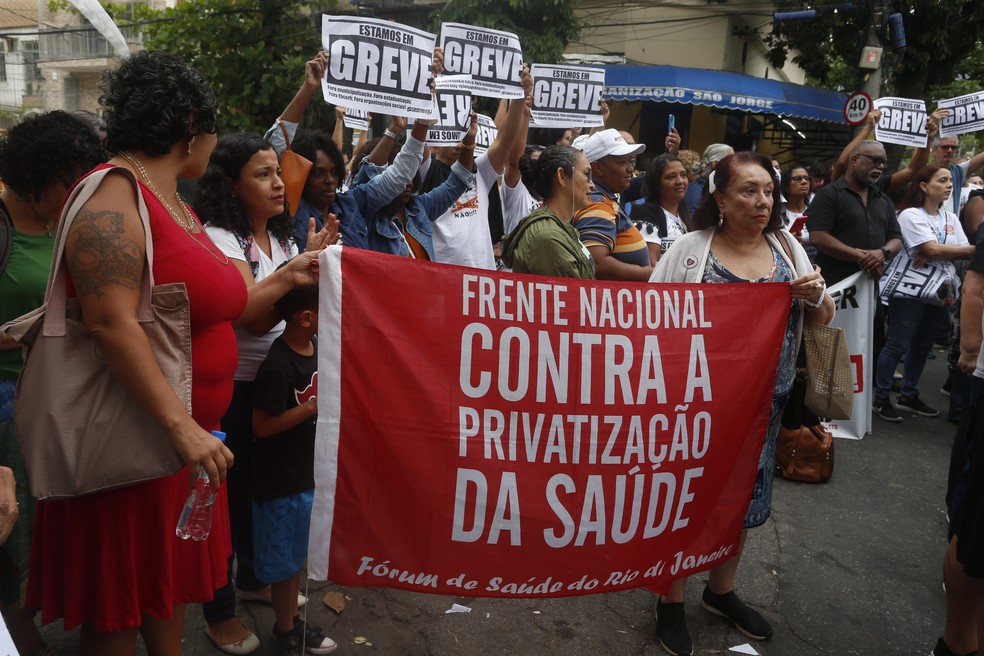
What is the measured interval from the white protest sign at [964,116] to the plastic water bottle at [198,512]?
25.9 ft

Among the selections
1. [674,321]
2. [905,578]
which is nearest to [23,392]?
[674,321]

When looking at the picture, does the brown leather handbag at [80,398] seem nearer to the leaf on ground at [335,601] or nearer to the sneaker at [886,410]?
the leaf on ground at [335,601]

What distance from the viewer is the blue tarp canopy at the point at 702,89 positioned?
1580 cm

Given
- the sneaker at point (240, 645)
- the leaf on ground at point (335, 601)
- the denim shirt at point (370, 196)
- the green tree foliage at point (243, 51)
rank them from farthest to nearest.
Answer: the green tree foliage at point (243, 51)
the denim shirt at point (370, 196)
the leaf on ground at point (335, 601)
the sneaker at point (240, 645)

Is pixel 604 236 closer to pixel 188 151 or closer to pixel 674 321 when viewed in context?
pixel 674 321

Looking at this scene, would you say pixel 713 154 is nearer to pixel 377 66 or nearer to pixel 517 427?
pixel 377 66

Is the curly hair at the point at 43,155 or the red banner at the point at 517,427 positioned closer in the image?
the red banner at the point at 517,427

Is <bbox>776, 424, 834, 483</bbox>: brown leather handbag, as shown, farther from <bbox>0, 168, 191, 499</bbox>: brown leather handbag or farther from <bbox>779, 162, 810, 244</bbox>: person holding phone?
<bbox>0, 168, 191, 499</bbox>: brown leather handbag

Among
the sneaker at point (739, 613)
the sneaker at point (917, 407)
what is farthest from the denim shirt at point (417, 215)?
the sneaker at point (917, 407)

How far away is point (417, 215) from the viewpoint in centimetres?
447

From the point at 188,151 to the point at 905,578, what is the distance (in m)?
3.72

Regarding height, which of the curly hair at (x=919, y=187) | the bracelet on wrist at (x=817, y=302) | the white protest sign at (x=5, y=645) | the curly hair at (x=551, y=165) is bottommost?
the white protest sign at (x=5, y=645)

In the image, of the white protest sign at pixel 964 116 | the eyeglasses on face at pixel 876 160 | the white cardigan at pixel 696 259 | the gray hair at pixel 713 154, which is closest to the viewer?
the white cardigan at pixel 696 259

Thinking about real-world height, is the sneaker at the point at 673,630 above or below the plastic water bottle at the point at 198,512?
below
